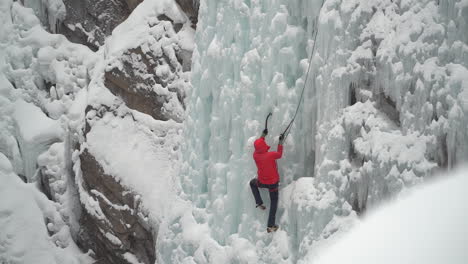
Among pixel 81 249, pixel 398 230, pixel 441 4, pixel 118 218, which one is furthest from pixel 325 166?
pixel 81 249

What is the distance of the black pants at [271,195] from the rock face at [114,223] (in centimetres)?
316

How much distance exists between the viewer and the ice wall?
445 cm

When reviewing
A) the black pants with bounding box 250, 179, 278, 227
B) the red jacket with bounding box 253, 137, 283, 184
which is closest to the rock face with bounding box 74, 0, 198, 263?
the black pants with bounding box 250, 179, 278, 227

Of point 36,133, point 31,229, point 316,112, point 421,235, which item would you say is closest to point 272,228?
point 316,112

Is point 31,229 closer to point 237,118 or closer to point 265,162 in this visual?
point 237,118

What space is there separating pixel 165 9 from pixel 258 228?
15.8 ft

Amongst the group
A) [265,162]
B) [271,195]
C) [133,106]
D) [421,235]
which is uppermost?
[421,235]

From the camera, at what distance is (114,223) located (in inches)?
364

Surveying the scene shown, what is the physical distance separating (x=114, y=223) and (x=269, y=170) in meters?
4.54

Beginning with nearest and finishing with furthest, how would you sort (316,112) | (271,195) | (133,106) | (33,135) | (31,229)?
(316,112), (271,195), (133,106), (31,229), (33,135)

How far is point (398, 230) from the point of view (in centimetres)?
185

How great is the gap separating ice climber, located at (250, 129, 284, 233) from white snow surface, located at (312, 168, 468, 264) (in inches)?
143

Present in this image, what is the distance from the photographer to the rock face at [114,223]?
8.87 meters

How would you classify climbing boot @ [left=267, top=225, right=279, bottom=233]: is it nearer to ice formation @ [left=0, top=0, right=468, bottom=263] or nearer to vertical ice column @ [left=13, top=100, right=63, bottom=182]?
ice formation @ [left=0, top=0, right=468, bottom=263]
